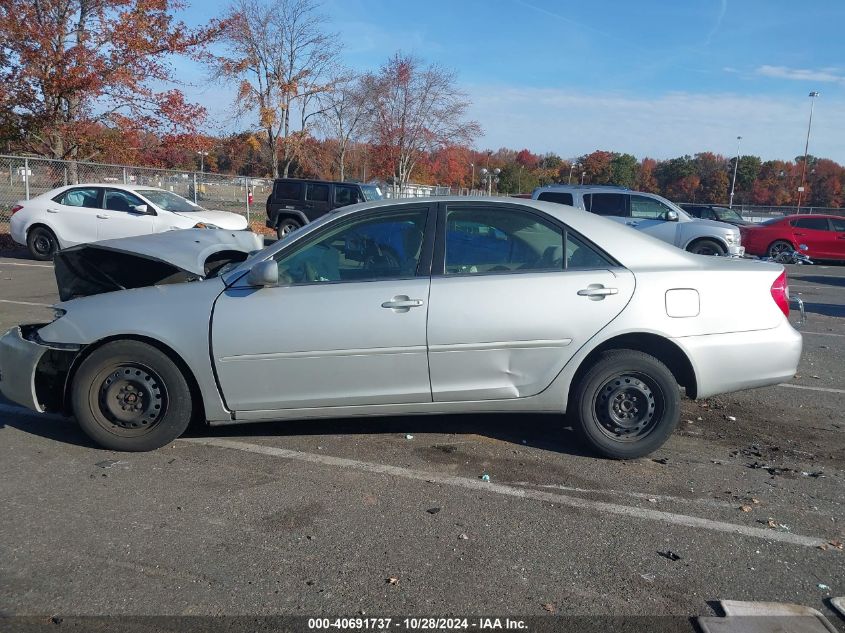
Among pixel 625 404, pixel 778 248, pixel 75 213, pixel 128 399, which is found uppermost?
pixel 778 248

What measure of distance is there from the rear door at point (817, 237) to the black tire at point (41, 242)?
19.9 metres

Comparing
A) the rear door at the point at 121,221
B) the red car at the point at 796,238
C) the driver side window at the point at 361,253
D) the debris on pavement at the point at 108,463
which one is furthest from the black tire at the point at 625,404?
the red car at the point at 796,238

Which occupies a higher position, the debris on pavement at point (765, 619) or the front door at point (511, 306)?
the front door at point (511, 306)

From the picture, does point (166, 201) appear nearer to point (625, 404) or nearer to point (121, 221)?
point (121, 221)

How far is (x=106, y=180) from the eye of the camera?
62.5ft

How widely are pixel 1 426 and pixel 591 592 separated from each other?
429cm

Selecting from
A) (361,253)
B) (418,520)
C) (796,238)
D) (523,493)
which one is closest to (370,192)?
(796,238)

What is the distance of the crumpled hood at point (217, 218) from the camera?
14.2m

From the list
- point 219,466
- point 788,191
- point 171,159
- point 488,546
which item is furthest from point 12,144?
point 788,191

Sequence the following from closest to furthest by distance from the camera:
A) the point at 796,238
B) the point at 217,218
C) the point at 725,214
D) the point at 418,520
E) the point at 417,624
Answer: the point at 417,624 → the point at 418,520 → the point at 217,218 → the point at 796,238 → the point at 725,214

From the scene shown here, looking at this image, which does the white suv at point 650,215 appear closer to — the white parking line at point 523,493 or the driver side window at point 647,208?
the driver side window at point 647,208

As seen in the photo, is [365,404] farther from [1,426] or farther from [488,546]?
[1,426]

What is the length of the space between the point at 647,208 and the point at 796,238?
864 centimetres

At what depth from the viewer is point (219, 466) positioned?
4.36 meters
